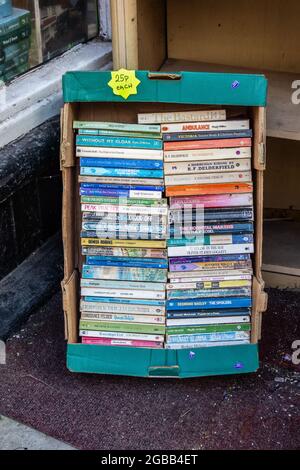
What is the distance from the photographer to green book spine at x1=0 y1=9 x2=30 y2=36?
102 inches

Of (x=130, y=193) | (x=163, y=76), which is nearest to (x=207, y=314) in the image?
(x=130, y=193)

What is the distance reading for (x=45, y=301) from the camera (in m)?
2.58

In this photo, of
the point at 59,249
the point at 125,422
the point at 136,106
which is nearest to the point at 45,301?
the point at 59,249

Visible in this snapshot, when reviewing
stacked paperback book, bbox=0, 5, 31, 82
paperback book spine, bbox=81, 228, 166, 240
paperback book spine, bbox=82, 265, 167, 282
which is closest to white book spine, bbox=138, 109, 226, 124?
paperback book spine, bbox=81, 228, 166, 240

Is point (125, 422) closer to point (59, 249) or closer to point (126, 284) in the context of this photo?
point (126, 284)

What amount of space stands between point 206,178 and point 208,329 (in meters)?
0.46

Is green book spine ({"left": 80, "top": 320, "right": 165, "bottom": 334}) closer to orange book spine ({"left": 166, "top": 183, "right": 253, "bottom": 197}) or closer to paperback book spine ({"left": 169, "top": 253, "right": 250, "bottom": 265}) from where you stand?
paperback book spine ({"left": 169, "top": 253, "right": 250, "bottom": 265})

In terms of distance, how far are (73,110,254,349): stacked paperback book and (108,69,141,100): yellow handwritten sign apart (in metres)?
0.09

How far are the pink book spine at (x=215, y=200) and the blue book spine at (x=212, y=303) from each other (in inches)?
11.4

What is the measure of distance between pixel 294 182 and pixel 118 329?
1.08 meters

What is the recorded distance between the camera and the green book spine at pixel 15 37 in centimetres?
259

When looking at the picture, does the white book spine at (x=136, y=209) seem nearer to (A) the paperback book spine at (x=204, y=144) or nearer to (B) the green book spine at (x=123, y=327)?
(A) the paperback book spine at (x=204, y=144)

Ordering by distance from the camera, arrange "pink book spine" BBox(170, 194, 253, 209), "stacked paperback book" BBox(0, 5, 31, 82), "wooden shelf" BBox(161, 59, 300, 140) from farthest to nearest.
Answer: "stacked paperback book" BBox(0, 5, 31, 82), "wooden shelf" BBox(161, 59, 300, 140), "pink book spine" BBox(170, 194, 253, 209)
